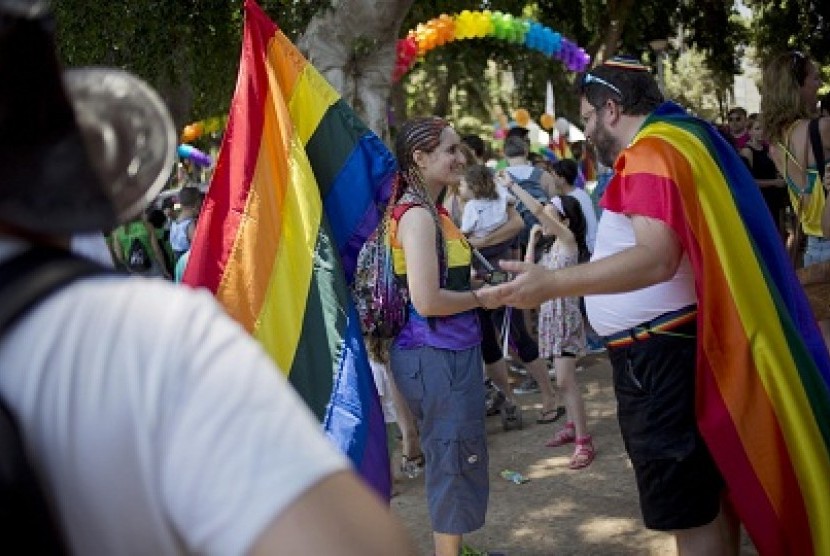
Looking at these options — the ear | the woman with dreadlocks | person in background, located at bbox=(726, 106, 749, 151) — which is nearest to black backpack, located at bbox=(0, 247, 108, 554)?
the woman with dreadlocks

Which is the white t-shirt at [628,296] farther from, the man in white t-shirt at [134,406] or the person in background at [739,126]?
the person in background at [739,126]

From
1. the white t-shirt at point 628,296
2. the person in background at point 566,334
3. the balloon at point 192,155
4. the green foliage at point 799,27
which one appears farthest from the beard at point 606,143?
the green foliage at point 799,27

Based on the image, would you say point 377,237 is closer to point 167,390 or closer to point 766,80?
point 766,80

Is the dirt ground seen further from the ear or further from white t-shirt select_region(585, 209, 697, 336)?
the ear

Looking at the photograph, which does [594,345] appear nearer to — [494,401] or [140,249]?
[494,401]

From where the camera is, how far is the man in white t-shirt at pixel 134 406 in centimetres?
98

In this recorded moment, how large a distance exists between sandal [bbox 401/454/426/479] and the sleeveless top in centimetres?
223

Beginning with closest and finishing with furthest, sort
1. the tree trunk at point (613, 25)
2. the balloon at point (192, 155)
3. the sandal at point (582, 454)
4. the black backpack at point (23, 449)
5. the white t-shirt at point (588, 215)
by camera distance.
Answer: the black backpack at point (23, 449) < the sandal at point (582, 454) < the white t-shirt at point (588, 215) < the tree trunk at point (613, 25) < the balloon at point (192, 155)

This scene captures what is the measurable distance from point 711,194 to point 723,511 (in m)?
1.04

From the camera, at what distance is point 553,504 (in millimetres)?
5688

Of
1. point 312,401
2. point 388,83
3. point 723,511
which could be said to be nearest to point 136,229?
point 388,83

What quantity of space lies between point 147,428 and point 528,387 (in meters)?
7.60

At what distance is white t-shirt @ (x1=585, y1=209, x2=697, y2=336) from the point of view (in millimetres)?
3471

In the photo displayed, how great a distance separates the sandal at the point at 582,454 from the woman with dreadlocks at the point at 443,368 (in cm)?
202
